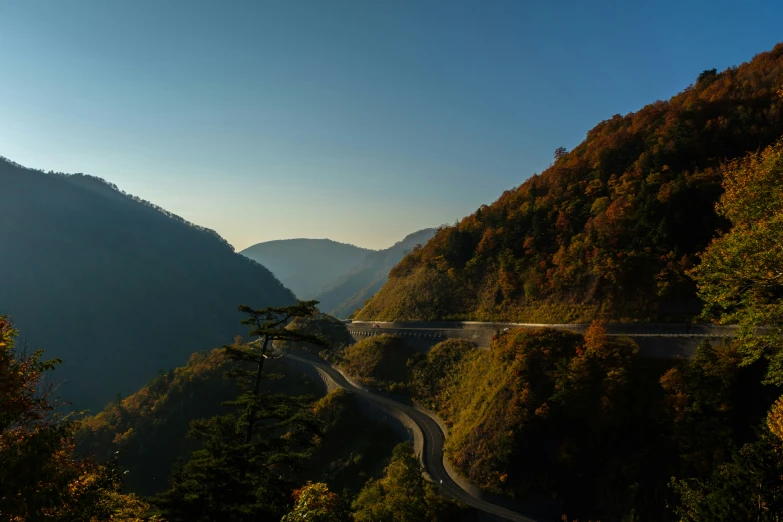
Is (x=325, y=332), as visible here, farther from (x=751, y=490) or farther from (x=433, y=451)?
(x=751, y=490)

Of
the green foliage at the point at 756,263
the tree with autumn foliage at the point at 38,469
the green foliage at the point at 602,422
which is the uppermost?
the green foliage at the point at 756,263

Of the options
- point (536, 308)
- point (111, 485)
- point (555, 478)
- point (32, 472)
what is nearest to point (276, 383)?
point (536, 308)

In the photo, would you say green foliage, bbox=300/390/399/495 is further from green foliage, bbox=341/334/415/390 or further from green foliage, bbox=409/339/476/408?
green foliage, bbox=409/339/476/408

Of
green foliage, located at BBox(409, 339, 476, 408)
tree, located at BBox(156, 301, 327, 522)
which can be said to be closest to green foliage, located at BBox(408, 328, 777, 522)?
green foliage, located at BBox(409, 339, 476, 408)

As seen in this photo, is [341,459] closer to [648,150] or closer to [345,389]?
[345,389]

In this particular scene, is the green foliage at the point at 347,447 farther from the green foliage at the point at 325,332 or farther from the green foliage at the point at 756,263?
the green foliage at the point at 756,263

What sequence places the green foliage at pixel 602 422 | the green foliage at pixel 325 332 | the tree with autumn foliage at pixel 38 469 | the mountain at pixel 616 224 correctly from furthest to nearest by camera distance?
the green foliage at pixel 325 332
the mountain at pixel 616 224
the green foliage at pixel 602 422
the tree with autumn foliage at pixel 38 469

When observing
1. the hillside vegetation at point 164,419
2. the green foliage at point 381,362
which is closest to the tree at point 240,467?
the green foliage at point 381,362
